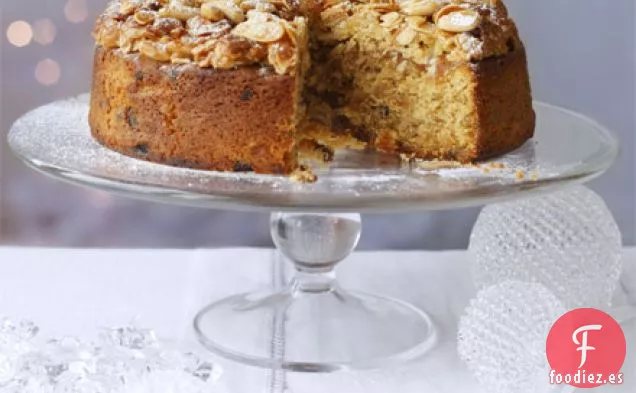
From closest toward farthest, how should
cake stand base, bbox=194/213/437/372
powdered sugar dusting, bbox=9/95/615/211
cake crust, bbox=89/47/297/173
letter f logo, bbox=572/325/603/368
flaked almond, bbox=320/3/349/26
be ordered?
powdered sugar dusting, bbox=9/95/615/211, letter f logo, bbox=572/325/603/368, cake crust, bbox=89/47/297/173, cake stand base, bbox=194/213/437/372, flaked almond, bbox=320/3/349/26

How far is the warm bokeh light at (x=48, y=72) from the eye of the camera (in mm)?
2953

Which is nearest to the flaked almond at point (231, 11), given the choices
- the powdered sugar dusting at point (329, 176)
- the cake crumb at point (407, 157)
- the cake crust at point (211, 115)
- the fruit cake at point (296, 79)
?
the fruit cake at point (296, 79)

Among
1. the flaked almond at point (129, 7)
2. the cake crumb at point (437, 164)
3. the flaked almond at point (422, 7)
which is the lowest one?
the cake crumb at point (437, 164)

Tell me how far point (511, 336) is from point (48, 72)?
5.62 ft

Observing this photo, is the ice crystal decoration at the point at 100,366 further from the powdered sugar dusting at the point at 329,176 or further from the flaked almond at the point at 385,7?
the flaked almond at the point at 385,7

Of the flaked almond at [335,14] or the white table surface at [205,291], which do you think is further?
the flaked almond at [335,14]

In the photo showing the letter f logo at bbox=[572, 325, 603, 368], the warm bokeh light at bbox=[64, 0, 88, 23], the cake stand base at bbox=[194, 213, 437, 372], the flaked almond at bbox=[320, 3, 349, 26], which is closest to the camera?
the letter f logo at bbox=[572, 325, 603, 368]

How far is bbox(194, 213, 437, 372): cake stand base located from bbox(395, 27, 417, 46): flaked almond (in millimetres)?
362

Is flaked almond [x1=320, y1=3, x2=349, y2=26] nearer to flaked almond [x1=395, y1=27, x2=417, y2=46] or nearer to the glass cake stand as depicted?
flaked almond [x1=395, y1=27, x2=417, y2=46]

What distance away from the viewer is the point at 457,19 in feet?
6.51

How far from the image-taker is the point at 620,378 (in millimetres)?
1862

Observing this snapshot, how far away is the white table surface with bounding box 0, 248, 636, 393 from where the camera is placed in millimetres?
1903

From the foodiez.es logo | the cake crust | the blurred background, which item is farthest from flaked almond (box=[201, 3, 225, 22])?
the blurred background

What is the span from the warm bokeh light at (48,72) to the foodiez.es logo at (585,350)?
170 cm
